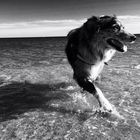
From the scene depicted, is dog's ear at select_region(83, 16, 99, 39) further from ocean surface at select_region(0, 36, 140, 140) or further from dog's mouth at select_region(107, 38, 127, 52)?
ocean surface at select_region(0, 36, 140, 140)

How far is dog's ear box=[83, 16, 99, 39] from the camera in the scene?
177 inches

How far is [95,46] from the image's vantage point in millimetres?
4664

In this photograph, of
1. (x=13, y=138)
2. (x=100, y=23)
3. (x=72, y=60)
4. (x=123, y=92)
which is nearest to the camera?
(x=13, y=138)

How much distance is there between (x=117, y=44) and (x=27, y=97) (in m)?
3.00

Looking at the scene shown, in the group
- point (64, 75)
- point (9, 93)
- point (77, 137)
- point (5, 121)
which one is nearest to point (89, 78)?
point (77, 137)

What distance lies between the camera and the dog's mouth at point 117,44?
4.46 meters

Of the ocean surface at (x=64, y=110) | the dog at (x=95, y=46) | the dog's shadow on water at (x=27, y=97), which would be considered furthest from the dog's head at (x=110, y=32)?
the dog's shadow on water at (x=27, y=97)

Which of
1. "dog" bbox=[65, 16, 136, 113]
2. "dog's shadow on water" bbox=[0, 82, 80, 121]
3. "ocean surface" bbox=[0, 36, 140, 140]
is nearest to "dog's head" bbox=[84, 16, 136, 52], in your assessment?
"dog" bbox=[65, 16, 136, 113]

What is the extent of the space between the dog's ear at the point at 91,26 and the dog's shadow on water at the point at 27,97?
72.0 inches

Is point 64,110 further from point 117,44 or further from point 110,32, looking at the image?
point 110,32

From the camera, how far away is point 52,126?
4.20m

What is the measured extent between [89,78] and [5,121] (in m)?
2.06

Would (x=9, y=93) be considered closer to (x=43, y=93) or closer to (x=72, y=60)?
(x=43, y=93)

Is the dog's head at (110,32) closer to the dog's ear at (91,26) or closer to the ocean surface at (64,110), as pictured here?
the dog's ear at (91,26)
